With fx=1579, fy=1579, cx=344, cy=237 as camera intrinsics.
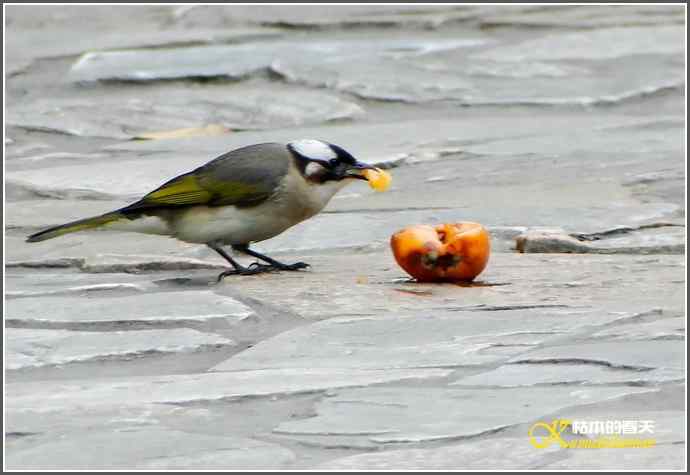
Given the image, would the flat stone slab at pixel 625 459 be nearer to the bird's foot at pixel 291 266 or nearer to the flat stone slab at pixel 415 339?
the flat stone slab at pixel 415 339

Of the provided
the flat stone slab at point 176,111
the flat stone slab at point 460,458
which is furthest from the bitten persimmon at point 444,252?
the flat stone slab at point 176,111

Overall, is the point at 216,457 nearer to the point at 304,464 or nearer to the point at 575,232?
the point at 304,464

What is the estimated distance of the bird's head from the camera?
6.62 meters

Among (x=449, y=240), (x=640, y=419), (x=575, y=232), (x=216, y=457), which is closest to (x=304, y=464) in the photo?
(x=216, y=457)

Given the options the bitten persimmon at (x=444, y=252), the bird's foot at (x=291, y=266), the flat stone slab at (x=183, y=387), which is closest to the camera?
the flat stone slab at (x=183, y=387)

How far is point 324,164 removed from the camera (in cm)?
663

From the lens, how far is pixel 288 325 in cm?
540

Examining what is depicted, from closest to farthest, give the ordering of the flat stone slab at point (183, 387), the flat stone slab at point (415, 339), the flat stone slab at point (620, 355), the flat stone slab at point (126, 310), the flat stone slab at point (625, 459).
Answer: the flat stone slab at point (625, 459)
the flat stone slab at point (183, 387)
the flat stone slab at point (620, 355)
the flat stone slab at point (415, 339)
the flat stone slab at point (126, 310)

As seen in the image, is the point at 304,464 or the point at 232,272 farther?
the point at 232,272

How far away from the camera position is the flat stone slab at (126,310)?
545 centimetres

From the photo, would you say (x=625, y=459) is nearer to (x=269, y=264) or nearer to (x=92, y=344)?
(x=92, y=344)

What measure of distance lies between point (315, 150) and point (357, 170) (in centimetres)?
20

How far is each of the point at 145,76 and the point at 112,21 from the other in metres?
2.94

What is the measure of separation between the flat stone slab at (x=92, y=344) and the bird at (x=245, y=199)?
129cm
